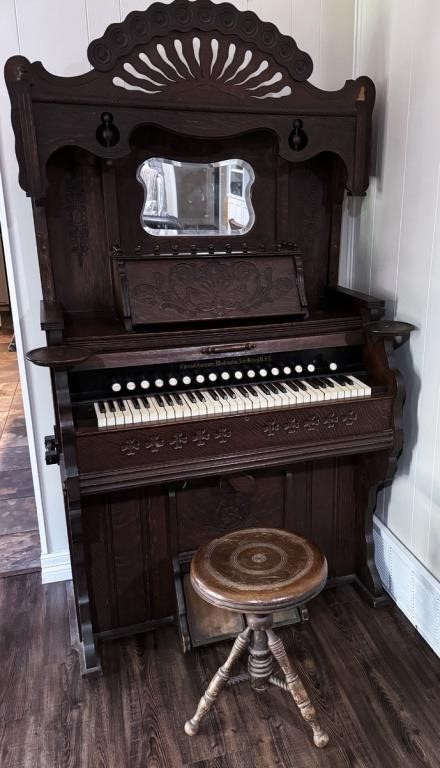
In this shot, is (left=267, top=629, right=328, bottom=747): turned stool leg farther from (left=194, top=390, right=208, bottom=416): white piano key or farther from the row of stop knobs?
the row of stop knobs

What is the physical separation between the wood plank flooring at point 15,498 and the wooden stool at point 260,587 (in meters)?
1.15

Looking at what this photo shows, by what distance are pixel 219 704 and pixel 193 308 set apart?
120 centimetres

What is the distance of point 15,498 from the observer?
10.2 feet

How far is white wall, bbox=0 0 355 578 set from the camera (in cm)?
192

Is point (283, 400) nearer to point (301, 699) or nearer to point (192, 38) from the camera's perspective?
point (301, 699)

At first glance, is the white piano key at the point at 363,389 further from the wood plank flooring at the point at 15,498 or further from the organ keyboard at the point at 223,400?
the wood plank flooring at the point at 15,498

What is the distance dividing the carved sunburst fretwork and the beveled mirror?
256mm

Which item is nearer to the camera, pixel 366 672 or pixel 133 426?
pixel 133 426

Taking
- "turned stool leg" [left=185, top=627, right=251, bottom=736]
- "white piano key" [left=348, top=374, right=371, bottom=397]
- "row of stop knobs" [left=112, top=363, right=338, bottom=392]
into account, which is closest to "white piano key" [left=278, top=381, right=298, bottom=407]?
"row of stop knobs" [left=112, top=363, right=338, bottom=392]

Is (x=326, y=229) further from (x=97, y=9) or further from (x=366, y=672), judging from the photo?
(x=366, y=672)

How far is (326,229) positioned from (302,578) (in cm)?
130

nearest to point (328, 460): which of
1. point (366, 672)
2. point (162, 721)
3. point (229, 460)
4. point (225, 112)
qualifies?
point (229, 460)

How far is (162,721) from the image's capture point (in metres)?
1.74

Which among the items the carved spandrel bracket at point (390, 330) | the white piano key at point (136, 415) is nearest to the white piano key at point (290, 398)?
the carved spandrel bracket at point (390, 330)
